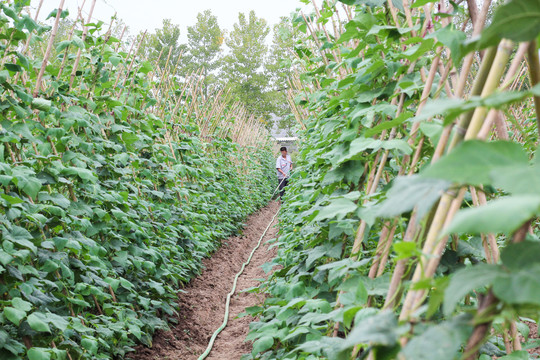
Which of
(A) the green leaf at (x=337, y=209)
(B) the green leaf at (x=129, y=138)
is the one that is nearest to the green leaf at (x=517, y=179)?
(A) the green leaf at (x=337, y=209)

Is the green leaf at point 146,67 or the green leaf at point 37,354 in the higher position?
the green leaf at point 146,67

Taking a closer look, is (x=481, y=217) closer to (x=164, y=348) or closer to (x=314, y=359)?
(x=314, y=359)

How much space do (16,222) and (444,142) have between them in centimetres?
221

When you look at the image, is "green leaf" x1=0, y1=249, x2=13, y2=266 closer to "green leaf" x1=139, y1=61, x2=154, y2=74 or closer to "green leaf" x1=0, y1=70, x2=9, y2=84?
"green leaf" x1=0, y1=70, x2=9, y2=84

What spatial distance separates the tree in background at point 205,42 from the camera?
32.0m

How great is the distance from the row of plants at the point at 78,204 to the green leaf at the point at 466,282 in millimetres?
1876

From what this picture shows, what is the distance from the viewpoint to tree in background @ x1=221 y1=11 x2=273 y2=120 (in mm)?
29969

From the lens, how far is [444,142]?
837mm

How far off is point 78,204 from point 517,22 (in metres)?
2.68

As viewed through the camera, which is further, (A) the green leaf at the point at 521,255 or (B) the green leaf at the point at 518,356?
(B) the green leaf at the point at 518,356

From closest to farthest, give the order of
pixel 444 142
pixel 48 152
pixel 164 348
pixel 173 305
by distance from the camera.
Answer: pixel 444 142, pixel 48 152, pixel 164 348, pixel 173 305

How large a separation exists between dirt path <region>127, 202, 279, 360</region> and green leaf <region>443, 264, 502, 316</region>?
2.76 metres

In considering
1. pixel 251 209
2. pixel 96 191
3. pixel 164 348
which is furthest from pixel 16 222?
pixel 251 209

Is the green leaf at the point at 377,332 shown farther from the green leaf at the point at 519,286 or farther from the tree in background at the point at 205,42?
the tree in background at the point at 205,42
